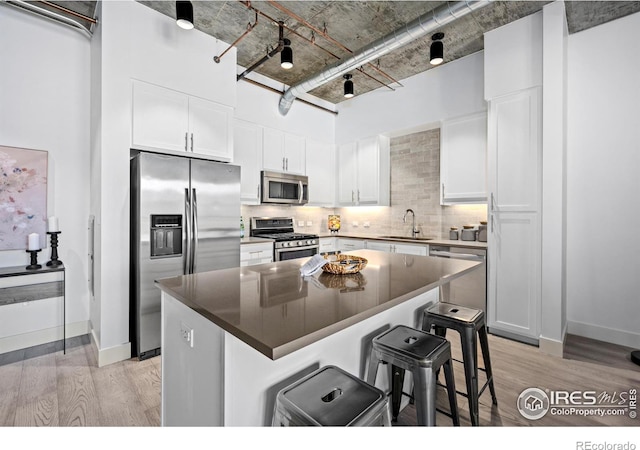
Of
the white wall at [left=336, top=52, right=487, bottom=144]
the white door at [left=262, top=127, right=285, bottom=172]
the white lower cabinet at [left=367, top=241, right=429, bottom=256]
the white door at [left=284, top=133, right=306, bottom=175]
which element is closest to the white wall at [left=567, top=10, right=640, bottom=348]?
the white wall at [left=336, top=52, right=487, bottom=144]

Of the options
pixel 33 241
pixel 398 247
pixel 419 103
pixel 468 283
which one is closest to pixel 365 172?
pixel 419 103

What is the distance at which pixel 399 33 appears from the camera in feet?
9.77

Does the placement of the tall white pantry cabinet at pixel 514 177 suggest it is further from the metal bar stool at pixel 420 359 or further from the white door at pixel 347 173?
the white door at pixel 347 173

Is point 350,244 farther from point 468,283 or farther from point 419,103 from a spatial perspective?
point 419,103

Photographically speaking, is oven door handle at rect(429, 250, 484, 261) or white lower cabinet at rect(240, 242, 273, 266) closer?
oven door handle at rect(429, 250, 484, 261)

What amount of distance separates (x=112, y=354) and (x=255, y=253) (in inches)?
68.6

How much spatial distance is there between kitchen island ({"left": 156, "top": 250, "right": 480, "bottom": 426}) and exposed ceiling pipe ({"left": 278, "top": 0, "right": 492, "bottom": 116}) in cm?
229

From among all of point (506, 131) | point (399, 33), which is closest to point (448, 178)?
point (506, 131)

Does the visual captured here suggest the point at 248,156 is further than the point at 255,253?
Yes

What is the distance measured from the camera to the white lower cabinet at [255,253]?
146 inches

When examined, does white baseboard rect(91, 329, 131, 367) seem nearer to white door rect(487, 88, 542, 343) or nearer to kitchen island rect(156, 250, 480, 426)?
kitchen island rect(156, 250, 480, 426)

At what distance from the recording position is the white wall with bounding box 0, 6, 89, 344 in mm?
2811

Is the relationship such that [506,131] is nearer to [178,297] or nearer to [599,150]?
[599,150]

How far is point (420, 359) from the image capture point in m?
1.38
